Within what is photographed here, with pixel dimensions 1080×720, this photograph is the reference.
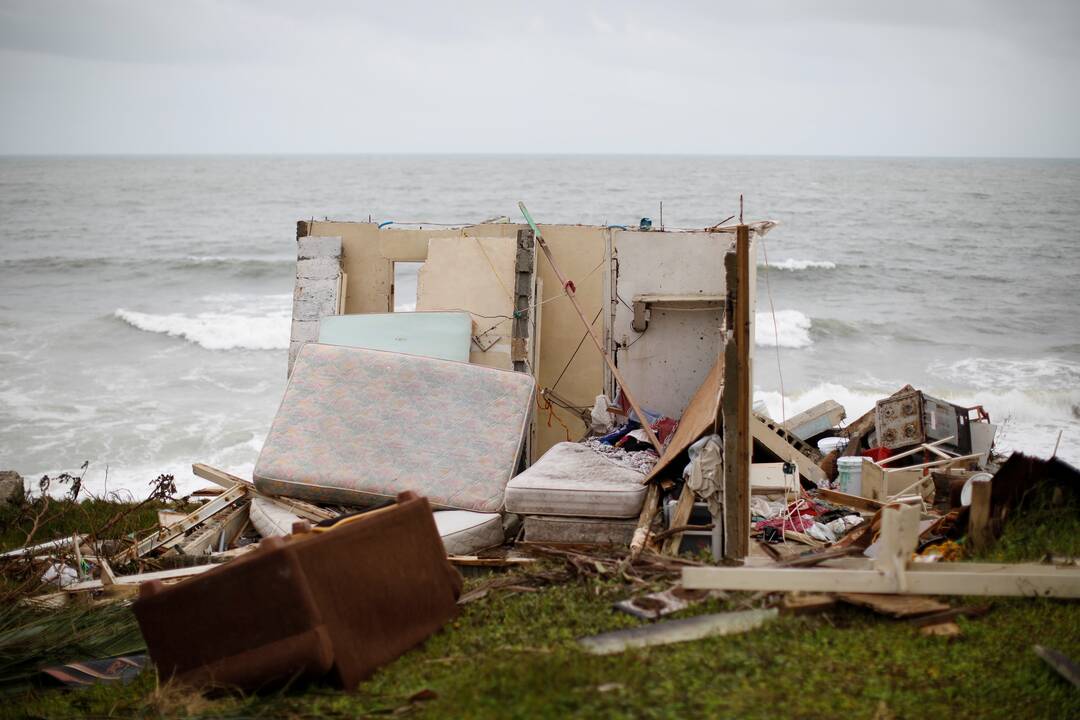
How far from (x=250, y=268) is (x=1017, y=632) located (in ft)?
90.2

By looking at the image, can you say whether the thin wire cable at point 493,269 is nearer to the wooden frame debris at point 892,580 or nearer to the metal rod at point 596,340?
the metal rod at point 596,340

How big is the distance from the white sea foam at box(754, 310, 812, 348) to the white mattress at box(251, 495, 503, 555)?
1442 cm

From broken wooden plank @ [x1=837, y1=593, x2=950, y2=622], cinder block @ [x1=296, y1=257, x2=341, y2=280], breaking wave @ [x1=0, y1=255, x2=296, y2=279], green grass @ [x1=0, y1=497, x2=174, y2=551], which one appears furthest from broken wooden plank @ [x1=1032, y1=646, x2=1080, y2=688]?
breaking wave @ [x1=0, y1=255, x2=296, y2=279]

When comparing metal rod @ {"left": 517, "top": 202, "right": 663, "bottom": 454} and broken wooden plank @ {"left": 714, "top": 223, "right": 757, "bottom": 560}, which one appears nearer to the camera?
broken wooden plank @ {"left": 714, "top": 223, "right": 757, "bottom": 560}

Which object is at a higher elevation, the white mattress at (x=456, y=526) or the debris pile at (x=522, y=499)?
Result: the debris pile at (x=522, y=499)

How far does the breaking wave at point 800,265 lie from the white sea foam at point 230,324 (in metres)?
14.0

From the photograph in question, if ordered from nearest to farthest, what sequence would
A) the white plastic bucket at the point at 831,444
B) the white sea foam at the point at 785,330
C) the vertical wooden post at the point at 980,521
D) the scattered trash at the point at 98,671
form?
the scattered trash at the point at 98,671, the vertical wooden post at the point at 980,521, the white plastic bucket at the point at 831,444, the white sea foam at the point at 785,330

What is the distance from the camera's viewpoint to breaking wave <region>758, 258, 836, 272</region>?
2823 cm

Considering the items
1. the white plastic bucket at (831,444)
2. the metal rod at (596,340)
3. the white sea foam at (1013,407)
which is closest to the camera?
the metal rod at (596,340)

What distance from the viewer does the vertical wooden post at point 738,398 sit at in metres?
5.45

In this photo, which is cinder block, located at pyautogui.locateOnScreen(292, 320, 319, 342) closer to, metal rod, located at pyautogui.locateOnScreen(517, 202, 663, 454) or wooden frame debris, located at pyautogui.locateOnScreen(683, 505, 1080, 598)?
metal rod, located at pyautogui.locateOnScreen(517, 202, 663, 454)

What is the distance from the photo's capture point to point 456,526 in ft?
20.4

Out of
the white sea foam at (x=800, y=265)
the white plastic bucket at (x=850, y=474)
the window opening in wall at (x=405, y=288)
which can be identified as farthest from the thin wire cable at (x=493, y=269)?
the white sea foam at (x=800, y=265)

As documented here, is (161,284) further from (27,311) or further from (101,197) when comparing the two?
(101,197)
